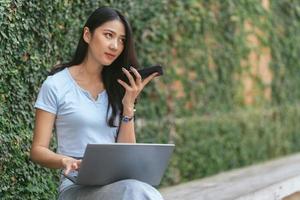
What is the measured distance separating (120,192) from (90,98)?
22.5 inches

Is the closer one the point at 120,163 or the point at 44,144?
the point at 120,163

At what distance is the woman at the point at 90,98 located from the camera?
3232 millimetres

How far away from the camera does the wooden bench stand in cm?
A: 462

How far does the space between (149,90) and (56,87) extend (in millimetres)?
3017

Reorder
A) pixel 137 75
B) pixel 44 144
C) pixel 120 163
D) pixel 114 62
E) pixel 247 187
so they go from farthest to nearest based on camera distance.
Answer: pixel 247 187 < pixel 114 62 < pixel 137 75 < pixel 44 144 < pixel 120 163

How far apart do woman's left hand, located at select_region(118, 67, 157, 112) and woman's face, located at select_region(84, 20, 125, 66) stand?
10cm

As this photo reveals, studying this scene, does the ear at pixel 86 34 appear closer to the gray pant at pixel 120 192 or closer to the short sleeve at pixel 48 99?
the short sleeve at pixel 48 99

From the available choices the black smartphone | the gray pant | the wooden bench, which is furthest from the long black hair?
the wooden bench

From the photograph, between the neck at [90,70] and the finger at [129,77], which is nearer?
the finger at [129,77]

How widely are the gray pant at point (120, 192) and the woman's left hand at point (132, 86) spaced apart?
0.49m

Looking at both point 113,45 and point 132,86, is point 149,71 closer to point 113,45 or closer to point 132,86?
point 132,86

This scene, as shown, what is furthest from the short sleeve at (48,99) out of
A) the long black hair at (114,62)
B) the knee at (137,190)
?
the knee at (137,190)

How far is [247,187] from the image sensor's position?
5051 mm

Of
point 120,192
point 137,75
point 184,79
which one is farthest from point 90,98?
point 184,79
